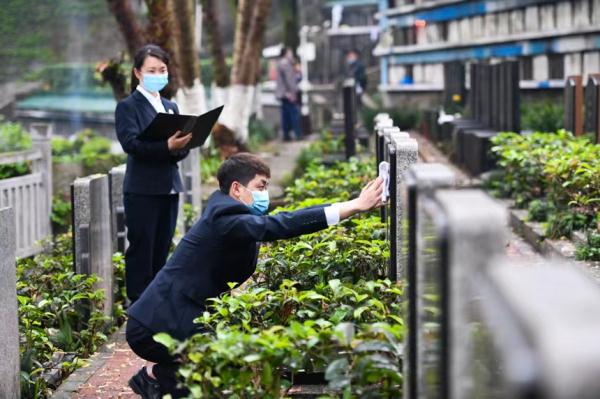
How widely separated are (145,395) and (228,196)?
3.22ft

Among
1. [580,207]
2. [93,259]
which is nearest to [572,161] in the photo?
[580,207]

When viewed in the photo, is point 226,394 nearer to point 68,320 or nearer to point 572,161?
point 68,320

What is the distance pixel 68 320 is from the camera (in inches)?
313

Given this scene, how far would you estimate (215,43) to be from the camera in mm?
23656

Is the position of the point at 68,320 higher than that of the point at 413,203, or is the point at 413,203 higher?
the point at 413,203

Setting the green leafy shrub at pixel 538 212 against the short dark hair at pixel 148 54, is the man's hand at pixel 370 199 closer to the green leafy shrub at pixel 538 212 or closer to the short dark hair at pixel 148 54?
the short dark hair at pixel 148 54

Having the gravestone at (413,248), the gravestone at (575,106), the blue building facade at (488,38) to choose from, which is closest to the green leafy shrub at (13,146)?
the gravestone at (575,106)

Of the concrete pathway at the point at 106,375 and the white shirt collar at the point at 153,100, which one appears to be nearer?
the concrete pathway at the point at 106,375

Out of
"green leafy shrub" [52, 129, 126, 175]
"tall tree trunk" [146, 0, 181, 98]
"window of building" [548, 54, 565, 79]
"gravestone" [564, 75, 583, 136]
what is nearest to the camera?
"tall tree trunk" [146, 0, 181, 98]

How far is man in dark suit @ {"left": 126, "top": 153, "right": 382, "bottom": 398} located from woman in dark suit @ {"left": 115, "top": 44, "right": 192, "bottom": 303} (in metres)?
2.43

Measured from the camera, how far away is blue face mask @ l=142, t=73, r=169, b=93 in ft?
27.4

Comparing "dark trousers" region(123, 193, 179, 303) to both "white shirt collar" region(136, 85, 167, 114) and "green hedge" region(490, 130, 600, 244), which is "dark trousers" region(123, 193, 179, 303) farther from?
"green hedge" region(490, 130, 600, 244)

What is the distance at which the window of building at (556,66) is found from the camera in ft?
70.9

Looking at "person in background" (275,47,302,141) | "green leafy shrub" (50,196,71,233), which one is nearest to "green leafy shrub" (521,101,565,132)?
"green leafy shrub" (50,196,71,233)
